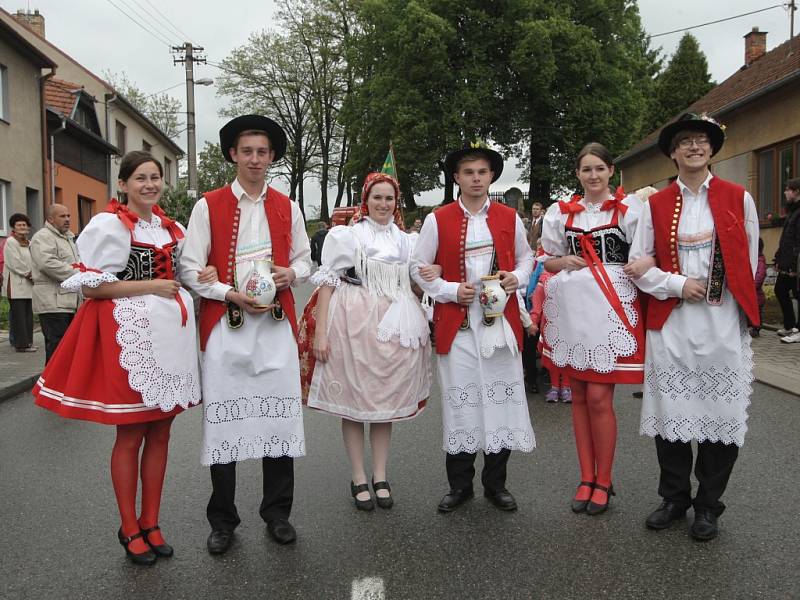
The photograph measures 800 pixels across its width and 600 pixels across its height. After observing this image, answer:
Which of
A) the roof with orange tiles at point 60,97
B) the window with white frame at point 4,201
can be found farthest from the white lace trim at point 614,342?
the roof with orange tiles at point 60,97

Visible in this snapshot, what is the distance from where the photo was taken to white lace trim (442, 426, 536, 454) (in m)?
4.21

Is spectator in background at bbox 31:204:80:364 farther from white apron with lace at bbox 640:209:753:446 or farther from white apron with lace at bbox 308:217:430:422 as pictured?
white apron with lace at bbox 640:209:753:446

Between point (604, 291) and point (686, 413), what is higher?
point (604, 291)

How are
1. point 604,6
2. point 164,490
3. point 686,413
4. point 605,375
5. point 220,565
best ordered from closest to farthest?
point 220,565 < point 686,413 < point 605,375 < point 164,490 < point 604,6

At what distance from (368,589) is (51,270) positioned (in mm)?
7028

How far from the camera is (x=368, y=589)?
3.24m

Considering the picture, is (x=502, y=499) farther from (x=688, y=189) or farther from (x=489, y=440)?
(x=688, y=189)

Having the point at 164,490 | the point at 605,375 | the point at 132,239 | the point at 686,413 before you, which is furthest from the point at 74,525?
the point at 686,413

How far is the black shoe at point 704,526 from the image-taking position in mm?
3728

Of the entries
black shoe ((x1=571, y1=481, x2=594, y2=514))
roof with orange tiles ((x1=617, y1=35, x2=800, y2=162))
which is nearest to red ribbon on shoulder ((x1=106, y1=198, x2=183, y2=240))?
black shoe ((x1=571, y1=481, x2=594, y2=514))

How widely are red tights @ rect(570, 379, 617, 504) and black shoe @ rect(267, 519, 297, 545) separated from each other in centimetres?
160

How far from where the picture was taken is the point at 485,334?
165 inches

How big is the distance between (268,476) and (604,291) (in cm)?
205

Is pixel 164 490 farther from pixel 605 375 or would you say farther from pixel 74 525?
pixel 605 375
